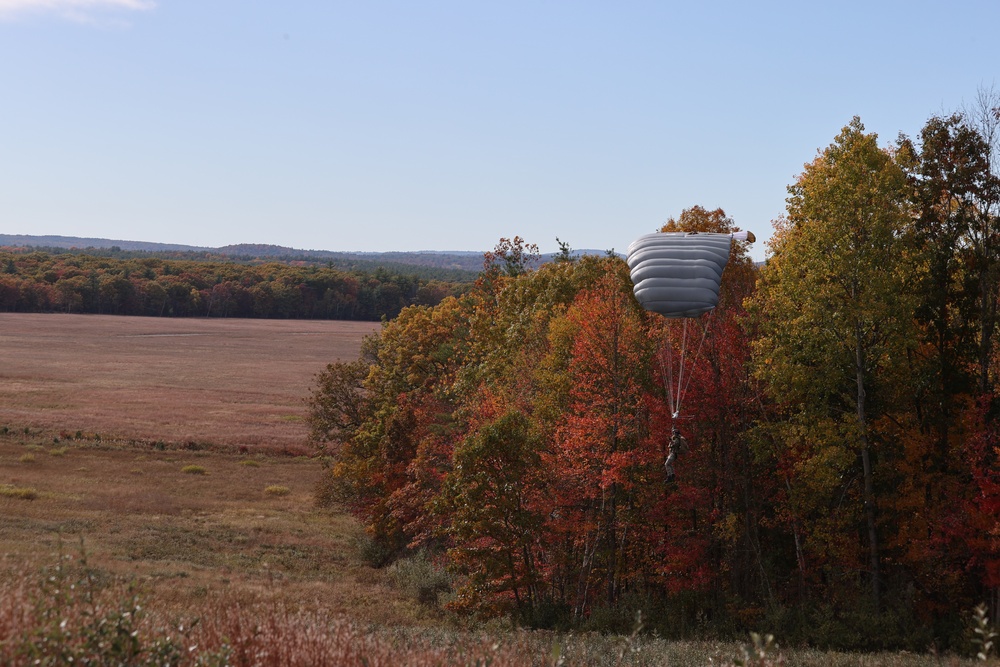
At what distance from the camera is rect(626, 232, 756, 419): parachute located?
83.4 feet

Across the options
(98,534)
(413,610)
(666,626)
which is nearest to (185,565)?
(98,534)

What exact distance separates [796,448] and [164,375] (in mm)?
104648

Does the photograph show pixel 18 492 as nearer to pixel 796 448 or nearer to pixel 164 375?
pixel 796 448

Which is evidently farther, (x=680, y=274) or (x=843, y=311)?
(x=843, y=311)

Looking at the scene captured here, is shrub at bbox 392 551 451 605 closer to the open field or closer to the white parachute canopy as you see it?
the white parachute canopy

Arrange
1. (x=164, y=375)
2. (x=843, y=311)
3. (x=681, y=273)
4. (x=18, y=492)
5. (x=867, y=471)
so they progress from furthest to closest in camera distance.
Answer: (x=164, y=375)
(x=18, y=492)
(x=867, y=471)
(x=843, y=311)
(x=681, y=273)

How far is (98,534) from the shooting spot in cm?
4272

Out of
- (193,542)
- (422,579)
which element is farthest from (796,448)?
(193,542)

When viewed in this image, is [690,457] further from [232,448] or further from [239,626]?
[232,448]

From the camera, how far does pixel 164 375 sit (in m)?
120

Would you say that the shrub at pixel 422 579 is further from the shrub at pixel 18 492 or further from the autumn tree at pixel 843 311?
the shrub at pixel 18 492

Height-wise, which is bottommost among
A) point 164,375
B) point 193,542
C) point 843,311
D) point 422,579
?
point 164,375

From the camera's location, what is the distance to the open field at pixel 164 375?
7988cm

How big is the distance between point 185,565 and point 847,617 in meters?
25.5
